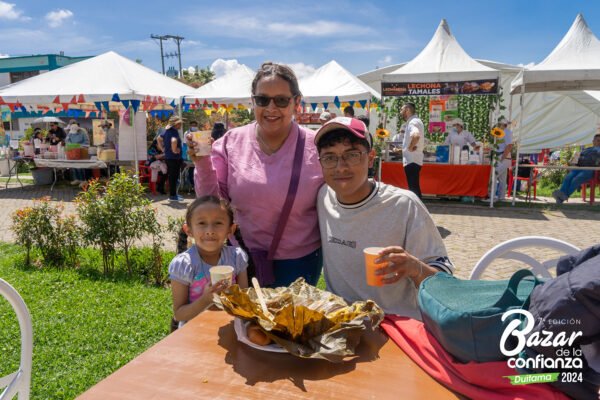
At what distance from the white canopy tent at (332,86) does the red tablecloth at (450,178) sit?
8.37ft

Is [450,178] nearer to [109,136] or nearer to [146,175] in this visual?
[146,175]

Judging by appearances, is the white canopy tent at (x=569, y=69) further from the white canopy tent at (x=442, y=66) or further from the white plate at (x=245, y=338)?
the white plate at (x=245, y=338)

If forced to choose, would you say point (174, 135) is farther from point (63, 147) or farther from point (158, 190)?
A: point (63, 147)

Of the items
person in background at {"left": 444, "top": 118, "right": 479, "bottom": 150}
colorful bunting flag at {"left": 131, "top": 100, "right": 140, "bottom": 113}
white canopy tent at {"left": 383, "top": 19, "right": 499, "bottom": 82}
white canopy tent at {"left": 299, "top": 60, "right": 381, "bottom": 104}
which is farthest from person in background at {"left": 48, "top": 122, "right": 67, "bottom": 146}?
person in background at {"left": 444, "top": 118, "right": 479, "bottom": 150}

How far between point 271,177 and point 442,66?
10.9 m

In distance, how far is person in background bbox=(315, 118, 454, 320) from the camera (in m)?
2.12

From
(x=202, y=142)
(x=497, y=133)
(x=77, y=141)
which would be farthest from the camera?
(x=77, y=141)

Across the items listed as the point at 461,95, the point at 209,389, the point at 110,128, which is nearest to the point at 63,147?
the point at 110,128

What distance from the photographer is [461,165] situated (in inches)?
439

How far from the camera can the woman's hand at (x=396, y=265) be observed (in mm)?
1809

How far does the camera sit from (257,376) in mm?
1382

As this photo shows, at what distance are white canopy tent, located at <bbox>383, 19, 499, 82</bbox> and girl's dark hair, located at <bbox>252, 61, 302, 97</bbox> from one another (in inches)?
372

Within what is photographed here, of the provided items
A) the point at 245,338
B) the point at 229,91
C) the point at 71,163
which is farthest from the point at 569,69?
the point at 71,163

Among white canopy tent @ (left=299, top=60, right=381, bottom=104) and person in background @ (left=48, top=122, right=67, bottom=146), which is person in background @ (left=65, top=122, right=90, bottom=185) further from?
white canopy tent @ (left=299, top=60, right=381, bottom=104)
